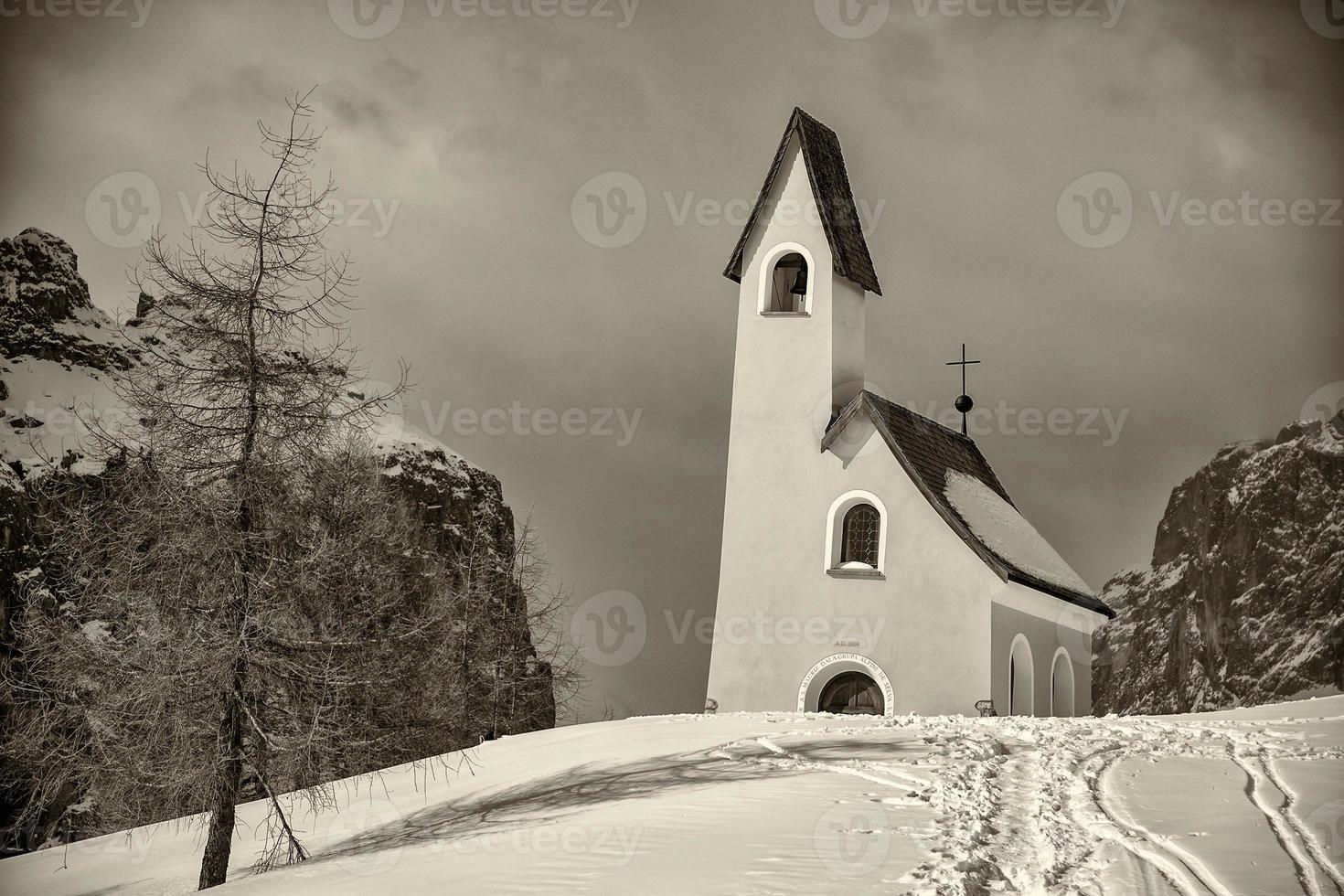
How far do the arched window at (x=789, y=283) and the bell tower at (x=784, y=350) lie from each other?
24mm

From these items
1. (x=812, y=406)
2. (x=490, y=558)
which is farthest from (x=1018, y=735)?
(x=490, y=558)

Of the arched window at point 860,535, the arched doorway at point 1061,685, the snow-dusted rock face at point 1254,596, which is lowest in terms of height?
the arched doorway at point 1061,685

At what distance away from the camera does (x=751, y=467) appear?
2503 centimetres

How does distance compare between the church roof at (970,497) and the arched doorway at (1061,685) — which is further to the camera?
the arched doorway at (1061,685)

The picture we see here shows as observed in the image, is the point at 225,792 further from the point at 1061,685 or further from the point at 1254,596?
the point at 1254,596

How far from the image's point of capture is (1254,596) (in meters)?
155

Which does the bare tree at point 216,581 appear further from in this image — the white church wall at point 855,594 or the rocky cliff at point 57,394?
the rocky cliff at point 57,394

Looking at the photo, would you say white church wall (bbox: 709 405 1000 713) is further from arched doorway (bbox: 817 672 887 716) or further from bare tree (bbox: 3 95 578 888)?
Answer: bare tree (bbox: 3 95 578 888)

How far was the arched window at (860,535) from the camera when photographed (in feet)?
79.5

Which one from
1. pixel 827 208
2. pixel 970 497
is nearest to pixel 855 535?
pixel 970 497

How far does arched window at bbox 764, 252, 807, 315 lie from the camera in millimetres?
26234

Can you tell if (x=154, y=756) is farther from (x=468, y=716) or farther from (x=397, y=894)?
(x=468, y=716)

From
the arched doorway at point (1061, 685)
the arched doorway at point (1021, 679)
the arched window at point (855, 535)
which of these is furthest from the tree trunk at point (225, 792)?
the arched doorway at point (1061, 685)

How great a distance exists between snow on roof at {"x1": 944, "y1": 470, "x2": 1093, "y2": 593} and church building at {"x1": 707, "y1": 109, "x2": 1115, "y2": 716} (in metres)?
0.09
